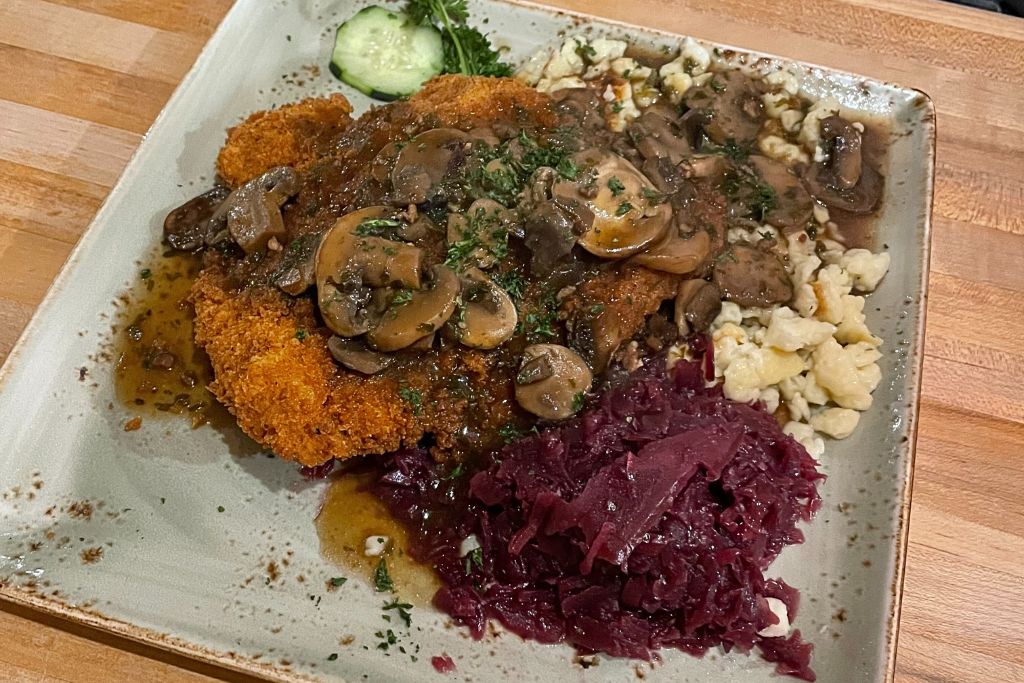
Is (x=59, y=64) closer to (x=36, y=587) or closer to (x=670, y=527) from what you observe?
(x=36, y=587)

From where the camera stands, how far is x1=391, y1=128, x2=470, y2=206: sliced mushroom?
3541 millimetres

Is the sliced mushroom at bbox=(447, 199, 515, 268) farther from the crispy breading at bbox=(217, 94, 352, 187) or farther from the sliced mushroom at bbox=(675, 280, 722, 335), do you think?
the crispy breading at bbox=(217, 94, 352, 187)

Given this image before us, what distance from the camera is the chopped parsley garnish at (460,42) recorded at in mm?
4641

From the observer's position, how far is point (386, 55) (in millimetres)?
4691

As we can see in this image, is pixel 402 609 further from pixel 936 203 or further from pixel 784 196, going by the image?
pixel 936 203

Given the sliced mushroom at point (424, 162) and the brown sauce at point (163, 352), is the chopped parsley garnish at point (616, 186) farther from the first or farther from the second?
the brown sauce at point (163, 352)

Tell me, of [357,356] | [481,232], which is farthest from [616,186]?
[357,356]

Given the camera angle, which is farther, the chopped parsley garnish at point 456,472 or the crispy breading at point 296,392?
the chopped parsley garnish at point 456,472

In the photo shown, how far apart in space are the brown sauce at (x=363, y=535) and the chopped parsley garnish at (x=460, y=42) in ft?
8.80

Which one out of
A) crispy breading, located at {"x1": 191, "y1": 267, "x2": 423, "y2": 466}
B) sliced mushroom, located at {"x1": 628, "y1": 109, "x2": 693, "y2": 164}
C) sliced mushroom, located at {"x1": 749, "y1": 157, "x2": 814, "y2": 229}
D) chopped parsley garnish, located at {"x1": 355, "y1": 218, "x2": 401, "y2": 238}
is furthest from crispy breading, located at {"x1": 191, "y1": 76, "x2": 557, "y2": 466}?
sliced mushroom, located at {"x1": 749, "y1": 157, "x2": 814, "y2": 229}

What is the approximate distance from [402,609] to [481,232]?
1764 mm

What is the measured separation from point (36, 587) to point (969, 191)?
5.43m

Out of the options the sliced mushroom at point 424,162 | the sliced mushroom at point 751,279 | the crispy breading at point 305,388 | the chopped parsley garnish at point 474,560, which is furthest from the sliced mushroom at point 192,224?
the sliced mushroom at point 751,279

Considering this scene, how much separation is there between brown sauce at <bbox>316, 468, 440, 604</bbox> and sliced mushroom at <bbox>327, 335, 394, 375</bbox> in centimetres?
63
